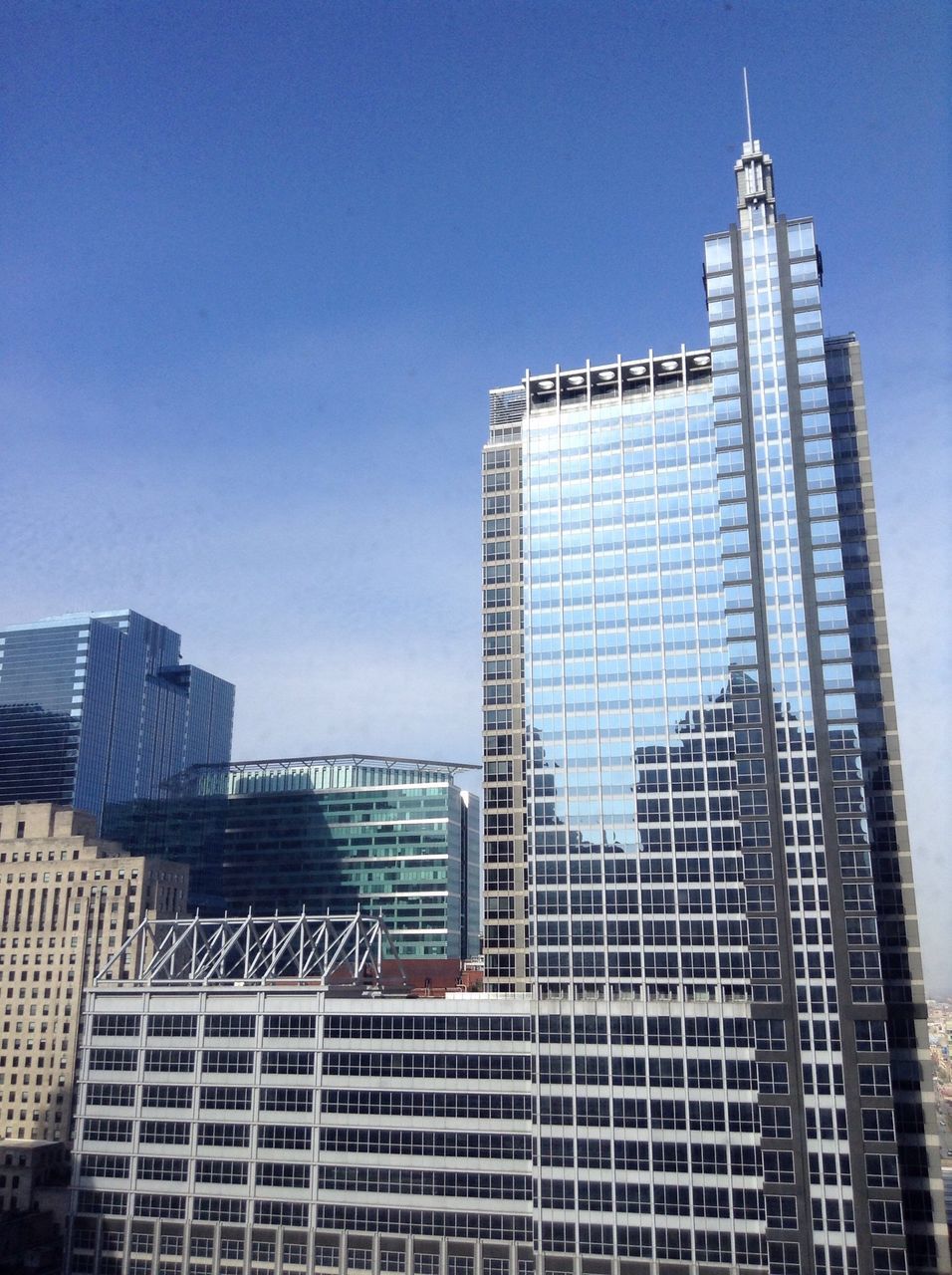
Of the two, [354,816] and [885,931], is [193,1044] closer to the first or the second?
[885,931]

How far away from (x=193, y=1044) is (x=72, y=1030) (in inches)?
1760

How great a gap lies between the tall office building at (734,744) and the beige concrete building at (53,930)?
65136 millimetres

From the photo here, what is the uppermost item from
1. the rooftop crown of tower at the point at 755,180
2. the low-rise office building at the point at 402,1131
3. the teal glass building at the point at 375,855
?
the rooftop crown of tower at the point at 755,180

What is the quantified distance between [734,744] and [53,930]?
330ft

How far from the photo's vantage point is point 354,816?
192 metres

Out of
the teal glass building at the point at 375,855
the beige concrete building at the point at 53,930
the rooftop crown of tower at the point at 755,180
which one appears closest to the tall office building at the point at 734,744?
the rooftop crown of tower at the point at 755,180

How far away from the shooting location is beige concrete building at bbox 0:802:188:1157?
136 m

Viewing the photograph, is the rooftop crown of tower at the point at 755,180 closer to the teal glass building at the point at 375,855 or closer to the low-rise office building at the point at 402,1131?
the low-rise office building at the point at 402,1131

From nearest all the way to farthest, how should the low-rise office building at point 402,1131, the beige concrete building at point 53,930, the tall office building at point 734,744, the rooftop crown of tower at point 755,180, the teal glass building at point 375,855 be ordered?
the tall office building at point 734,744
the low-rise office building at point 402,1131
the rooftop crown of tower at point 755,180
the beige concrete building at point 53,930
the teal glass building at point 375,855

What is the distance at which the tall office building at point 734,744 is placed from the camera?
86.1 m

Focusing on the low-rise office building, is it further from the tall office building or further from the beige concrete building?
the beige concrete building

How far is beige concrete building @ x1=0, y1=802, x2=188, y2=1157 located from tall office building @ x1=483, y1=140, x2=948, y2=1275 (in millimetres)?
65136

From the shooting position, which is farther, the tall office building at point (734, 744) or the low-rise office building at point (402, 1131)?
the low-rise office building at point (402, 1131)

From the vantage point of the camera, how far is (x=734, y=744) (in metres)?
96.9
